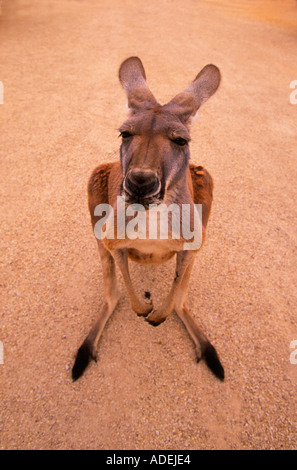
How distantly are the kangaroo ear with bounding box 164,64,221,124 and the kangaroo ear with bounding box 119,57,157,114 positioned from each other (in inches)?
6.2

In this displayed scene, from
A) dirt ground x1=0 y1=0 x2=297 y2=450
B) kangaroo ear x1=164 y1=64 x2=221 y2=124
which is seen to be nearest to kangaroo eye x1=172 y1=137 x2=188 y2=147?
kangaroo ear x1=164 y1=64 x2=221 y2=124

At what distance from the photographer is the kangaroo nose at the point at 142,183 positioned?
141cm

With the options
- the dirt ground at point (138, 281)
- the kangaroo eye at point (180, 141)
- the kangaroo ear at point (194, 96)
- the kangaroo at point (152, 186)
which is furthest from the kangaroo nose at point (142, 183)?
the dirt ground at point (138, 281)

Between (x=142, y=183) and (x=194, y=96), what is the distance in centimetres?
100

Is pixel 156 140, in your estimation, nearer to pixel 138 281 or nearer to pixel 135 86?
pixel 135 86

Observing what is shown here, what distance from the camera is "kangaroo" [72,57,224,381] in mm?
1536

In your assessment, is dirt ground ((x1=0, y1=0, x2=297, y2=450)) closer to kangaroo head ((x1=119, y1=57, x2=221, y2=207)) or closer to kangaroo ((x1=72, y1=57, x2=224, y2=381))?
kangaroo ((x1=72, y1=57, x2=224, y2=381))

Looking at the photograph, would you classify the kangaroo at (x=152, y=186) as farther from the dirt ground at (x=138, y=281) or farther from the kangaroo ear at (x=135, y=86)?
the dirt ground at (x=138, y=281)

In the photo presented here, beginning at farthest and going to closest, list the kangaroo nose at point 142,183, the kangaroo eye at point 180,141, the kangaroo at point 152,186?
the kangaroo eye at point 180,141
the kangaroo at point 152,186
the kangaroo nose at point 142,183

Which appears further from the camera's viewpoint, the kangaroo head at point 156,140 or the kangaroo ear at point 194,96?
the kangaroo ear at point 194,96

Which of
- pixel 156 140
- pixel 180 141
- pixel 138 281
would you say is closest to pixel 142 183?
pixel 156 140

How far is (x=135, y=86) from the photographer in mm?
2143
